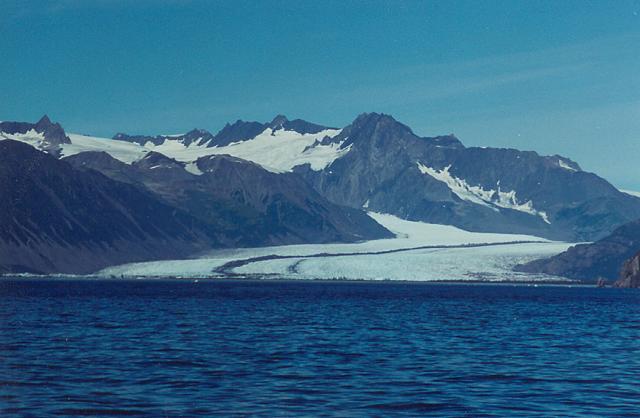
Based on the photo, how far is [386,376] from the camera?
4641cm

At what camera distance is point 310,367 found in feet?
161

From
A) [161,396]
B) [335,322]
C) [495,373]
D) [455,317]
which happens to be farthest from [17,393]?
[455,317]

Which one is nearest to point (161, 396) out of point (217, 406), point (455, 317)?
point (217, 406)

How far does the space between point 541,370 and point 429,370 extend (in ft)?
16.5

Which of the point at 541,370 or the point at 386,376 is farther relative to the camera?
Answer: the point at 541,370

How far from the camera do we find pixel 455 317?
96.0 meters

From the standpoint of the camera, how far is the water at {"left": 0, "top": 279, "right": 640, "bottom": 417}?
38281mm

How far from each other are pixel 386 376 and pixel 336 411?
9.68 m

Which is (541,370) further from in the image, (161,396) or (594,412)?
(161,396)

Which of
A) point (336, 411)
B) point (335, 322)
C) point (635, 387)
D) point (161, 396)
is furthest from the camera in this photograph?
point (335, 322)

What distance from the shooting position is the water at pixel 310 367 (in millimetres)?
38281

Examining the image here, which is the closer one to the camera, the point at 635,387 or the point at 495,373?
the point at 635,387

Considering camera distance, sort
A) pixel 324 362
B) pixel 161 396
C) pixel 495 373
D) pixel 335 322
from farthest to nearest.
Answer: pixel 335 322
pixel 324 362
pixel 495 373
pixel 161 396

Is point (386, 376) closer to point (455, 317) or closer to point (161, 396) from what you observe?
point (161, 396)
